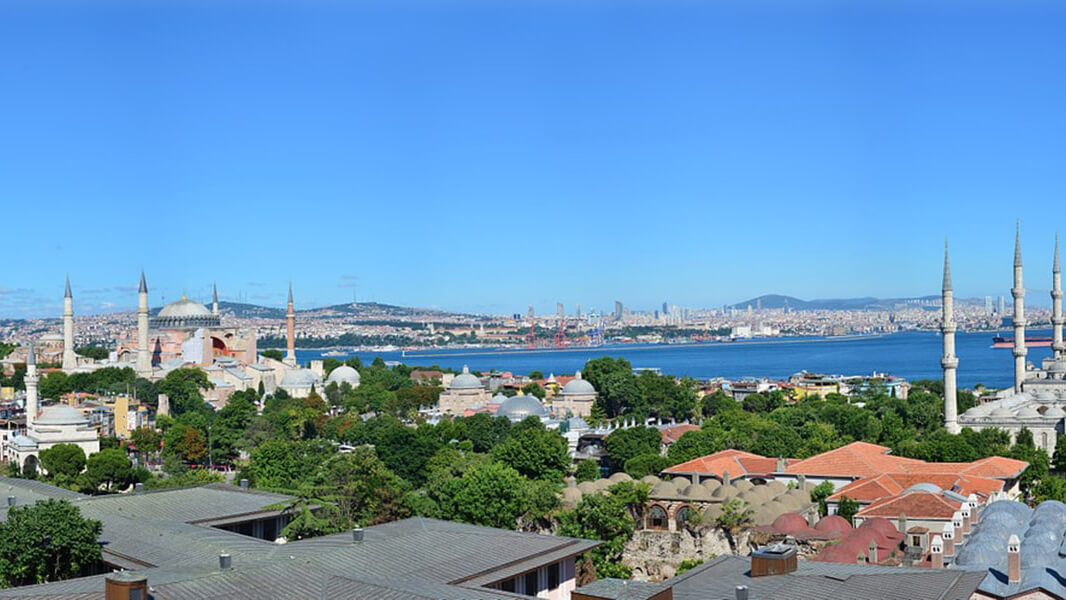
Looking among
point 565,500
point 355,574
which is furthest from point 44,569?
point 565,500

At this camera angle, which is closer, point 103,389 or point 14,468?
point 14,468

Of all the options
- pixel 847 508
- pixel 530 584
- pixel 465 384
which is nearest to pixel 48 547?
pixel 530 584

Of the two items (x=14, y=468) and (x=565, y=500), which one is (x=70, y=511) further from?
(x=14, y=468)

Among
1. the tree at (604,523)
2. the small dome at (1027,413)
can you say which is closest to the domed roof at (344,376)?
the small dome at (1027,413)

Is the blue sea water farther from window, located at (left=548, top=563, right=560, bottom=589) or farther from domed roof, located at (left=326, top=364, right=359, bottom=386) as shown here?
window, located at (left=548, top=563, right=560, bottom=589)

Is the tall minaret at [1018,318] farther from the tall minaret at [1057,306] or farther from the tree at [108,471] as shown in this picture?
the tree at [108,471]

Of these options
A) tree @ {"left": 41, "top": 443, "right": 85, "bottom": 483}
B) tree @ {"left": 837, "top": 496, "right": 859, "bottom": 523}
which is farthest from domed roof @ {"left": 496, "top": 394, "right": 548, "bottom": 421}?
tree @ {"left": 837, "top": 496, "right": 859, "bottom": 523}
